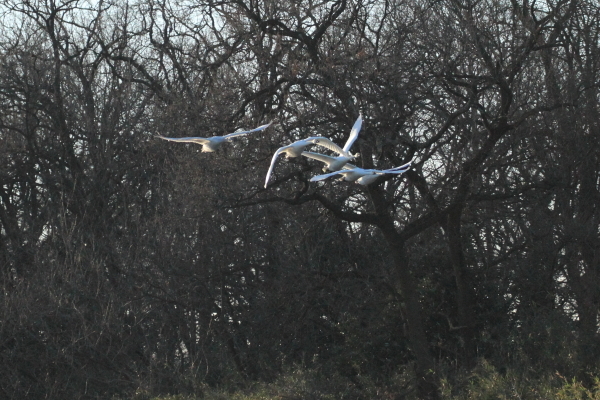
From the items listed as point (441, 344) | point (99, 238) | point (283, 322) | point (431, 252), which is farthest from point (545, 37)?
point (99, 238)

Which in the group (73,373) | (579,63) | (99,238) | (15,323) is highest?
(579,63)

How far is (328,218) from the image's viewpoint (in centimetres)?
1402

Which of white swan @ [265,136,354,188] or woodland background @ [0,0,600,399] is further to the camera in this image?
woodland background @ [0,0,600,399]

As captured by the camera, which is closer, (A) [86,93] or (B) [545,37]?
(B) [545,37]

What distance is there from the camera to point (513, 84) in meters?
12.2

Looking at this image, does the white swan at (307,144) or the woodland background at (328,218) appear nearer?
the white swan at (307,144)

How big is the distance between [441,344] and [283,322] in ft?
8.82

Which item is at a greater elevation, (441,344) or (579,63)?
(579,63)

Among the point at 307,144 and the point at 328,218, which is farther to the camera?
the point at 328,218

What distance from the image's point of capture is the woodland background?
11367mm

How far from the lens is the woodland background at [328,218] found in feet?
37.3

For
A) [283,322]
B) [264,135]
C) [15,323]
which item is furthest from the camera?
[15,323]

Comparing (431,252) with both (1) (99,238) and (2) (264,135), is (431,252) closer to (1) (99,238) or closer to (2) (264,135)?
(2) (264,135)

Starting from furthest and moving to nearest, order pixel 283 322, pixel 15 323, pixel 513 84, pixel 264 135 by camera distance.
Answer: pixel 15 323
pixel 283 322
pixel 513 84
pixel 264 135
